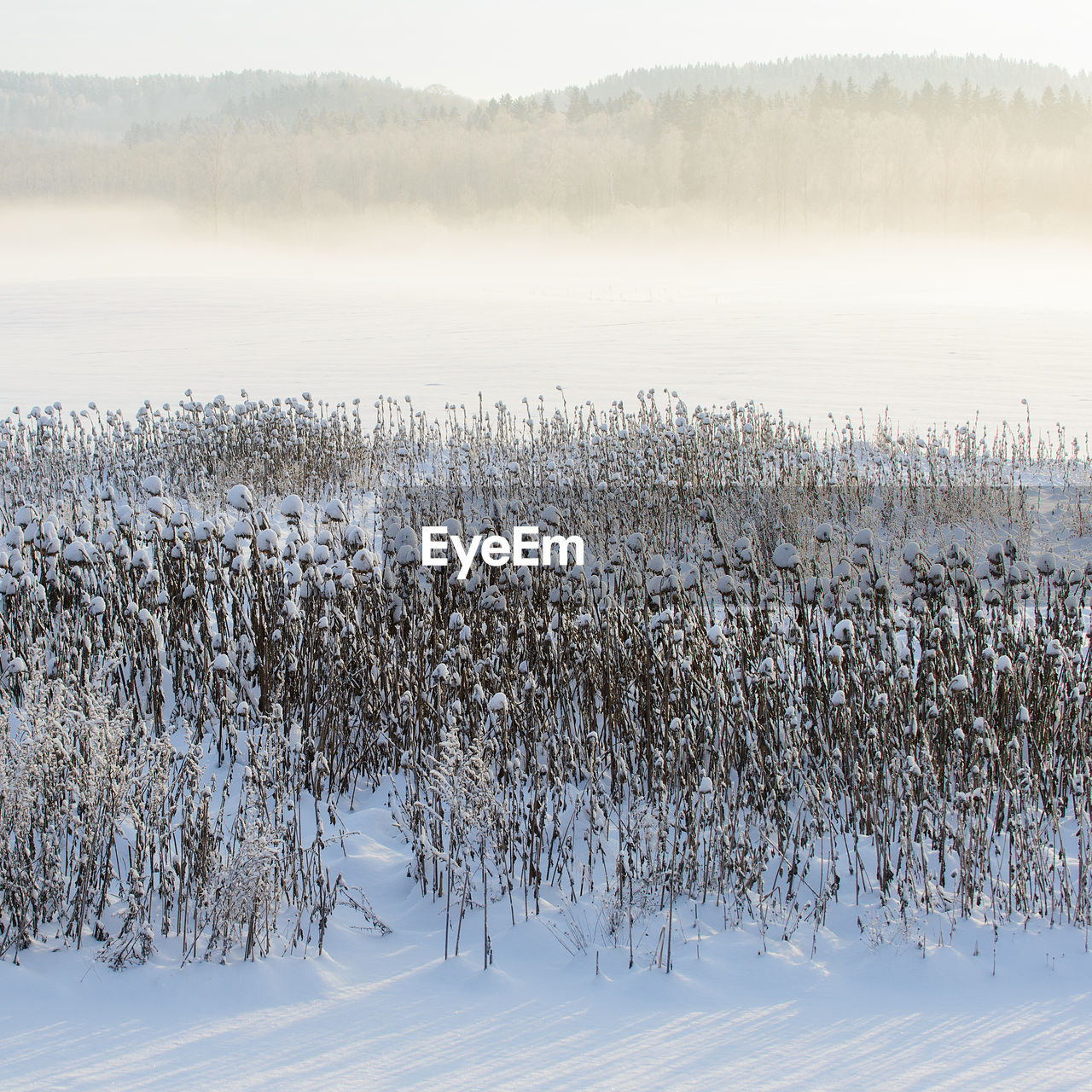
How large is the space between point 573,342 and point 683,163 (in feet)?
188

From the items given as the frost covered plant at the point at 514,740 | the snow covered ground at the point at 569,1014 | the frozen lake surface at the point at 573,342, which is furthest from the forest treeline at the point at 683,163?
the snow covered ground at the point at 569,1014

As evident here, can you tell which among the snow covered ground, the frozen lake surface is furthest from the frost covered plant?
the frozen lake surface

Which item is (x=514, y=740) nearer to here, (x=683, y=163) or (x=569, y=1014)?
(x=569, y=1014)

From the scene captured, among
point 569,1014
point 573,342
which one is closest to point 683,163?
point 573,342

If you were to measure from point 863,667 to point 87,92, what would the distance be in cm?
19375

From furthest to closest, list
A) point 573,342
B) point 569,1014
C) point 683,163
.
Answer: point 683,163 → point 573,342 → point 569,1014

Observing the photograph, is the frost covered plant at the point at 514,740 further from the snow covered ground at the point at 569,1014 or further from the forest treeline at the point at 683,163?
the forest treeline at the point at 683,163

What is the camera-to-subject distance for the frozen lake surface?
1420 cm

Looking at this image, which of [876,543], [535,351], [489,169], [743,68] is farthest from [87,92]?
[876,543]

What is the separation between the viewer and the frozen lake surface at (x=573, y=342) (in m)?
14.2

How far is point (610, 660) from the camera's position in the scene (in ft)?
14.3

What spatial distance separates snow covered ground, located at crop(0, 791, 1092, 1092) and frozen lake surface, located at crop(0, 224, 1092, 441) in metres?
9.45

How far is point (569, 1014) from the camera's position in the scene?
2449mm

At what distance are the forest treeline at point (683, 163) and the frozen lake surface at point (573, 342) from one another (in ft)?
84.6
